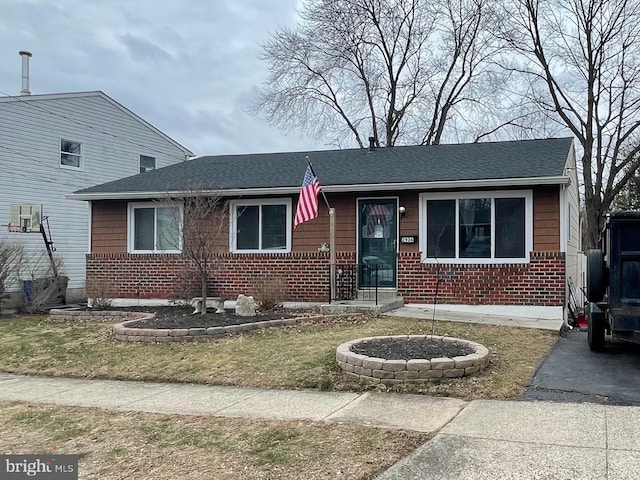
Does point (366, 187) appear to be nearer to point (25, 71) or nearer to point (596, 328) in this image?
point (596, 328)

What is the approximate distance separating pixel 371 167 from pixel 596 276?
6.88 m

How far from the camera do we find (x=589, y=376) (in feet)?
22.0

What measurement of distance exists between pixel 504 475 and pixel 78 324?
9.81m

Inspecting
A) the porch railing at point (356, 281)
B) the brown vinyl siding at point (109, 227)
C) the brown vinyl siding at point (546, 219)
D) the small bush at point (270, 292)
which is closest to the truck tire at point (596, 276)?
the brown vinyl siding at point (546, 219)

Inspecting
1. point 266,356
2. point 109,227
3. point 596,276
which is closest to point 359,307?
point 266,356

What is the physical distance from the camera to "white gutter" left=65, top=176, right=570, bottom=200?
36.4 ft

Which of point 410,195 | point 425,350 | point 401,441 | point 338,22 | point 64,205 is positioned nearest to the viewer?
point 401,441

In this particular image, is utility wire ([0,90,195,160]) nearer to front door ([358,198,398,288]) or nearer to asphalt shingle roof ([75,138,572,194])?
asphalt shingle roof ([75,138,572,194])

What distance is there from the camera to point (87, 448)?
183 inches

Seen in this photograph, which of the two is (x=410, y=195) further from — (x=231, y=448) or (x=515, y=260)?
(x=231, y=448)

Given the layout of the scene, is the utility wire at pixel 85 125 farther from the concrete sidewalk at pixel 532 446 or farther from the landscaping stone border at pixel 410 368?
the concrete sidewalk at pixel 532 446

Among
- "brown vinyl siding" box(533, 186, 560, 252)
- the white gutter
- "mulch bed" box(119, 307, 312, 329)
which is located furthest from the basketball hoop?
"brown vinyl siding" box(533, 186, 560, 252)

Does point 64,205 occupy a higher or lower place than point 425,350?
higher

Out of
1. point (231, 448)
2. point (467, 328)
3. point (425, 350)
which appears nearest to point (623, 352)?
point (467, 328)
